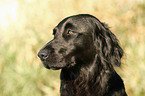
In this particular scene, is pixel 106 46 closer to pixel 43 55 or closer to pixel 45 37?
pixel 43 55

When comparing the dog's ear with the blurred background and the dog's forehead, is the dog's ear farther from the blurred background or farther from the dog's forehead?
the blurred background

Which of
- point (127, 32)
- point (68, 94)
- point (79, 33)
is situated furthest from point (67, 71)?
point (127, 32)

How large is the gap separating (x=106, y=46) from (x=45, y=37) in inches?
166

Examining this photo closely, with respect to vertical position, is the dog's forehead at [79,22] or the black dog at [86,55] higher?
the dog's forehead at [79,22]

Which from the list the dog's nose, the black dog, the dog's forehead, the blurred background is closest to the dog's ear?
the black dog

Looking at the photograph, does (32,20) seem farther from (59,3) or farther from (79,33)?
(79,33)

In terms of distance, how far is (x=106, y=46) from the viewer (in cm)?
376

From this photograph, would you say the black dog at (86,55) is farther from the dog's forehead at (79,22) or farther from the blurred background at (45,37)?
the blurred background at (45,37)

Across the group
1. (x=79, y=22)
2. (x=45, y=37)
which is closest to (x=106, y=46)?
(x=79, y=22)

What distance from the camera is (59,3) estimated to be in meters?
9.08

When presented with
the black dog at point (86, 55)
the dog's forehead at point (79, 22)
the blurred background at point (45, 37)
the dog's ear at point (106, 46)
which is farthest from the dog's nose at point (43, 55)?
the blurred background at point (45, 37)

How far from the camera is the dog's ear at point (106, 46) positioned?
12.2 feet

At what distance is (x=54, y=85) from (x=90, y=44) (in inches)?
140

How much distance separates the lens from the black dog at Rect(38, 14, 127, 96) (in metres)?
3.57
